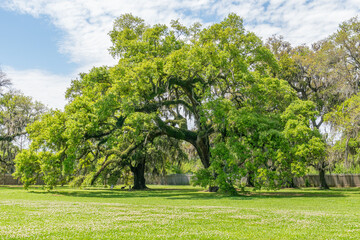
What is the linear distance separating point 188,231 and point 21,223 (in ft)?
14.6

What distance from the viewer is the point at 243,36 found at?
2566cm

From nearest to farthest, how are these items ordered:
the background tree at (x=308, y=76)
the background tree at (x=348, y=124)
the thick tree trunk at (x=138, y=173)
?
the background tree at (x=348, y=124), the background tree at (x=308, y=76), the thick tree trunk at (x=138, y=173)

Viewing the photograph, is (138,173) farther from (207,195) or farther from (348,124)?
(348,124)

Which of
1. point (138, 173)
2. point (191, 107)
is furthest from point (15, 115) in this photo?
point (191, 107)

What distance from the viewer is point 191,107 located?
27.1 metres

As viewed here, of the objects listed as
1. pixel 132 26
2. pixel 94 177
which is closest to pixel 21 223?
pixel 94 177

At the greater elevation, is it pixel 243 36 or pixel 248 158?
pixel 243 36

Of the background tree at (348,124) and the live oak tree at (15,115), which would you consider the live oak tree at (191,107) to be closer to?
the background tree at (348,124)

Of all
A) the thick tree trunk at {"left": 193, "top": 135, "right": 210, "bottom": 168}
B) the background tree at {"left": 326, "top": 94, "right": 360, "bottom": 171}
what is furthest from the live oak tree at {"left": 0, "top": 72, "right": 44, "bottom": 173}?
the background tree at {"left": 326, "top": 94, "right": 360, "bottom": 171}

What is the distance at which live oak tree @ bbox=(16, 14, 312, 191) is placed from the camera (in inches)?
901

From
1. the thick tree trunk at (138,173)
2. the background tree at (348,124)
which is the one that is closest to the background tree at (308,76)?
the background tree at (348,124)

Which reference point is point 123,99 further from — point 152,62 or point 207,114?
point 207,114

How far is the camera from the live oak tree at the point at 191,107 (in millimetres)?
22891

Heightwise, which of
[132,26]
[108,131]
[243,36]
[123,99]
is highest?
[132,26]
